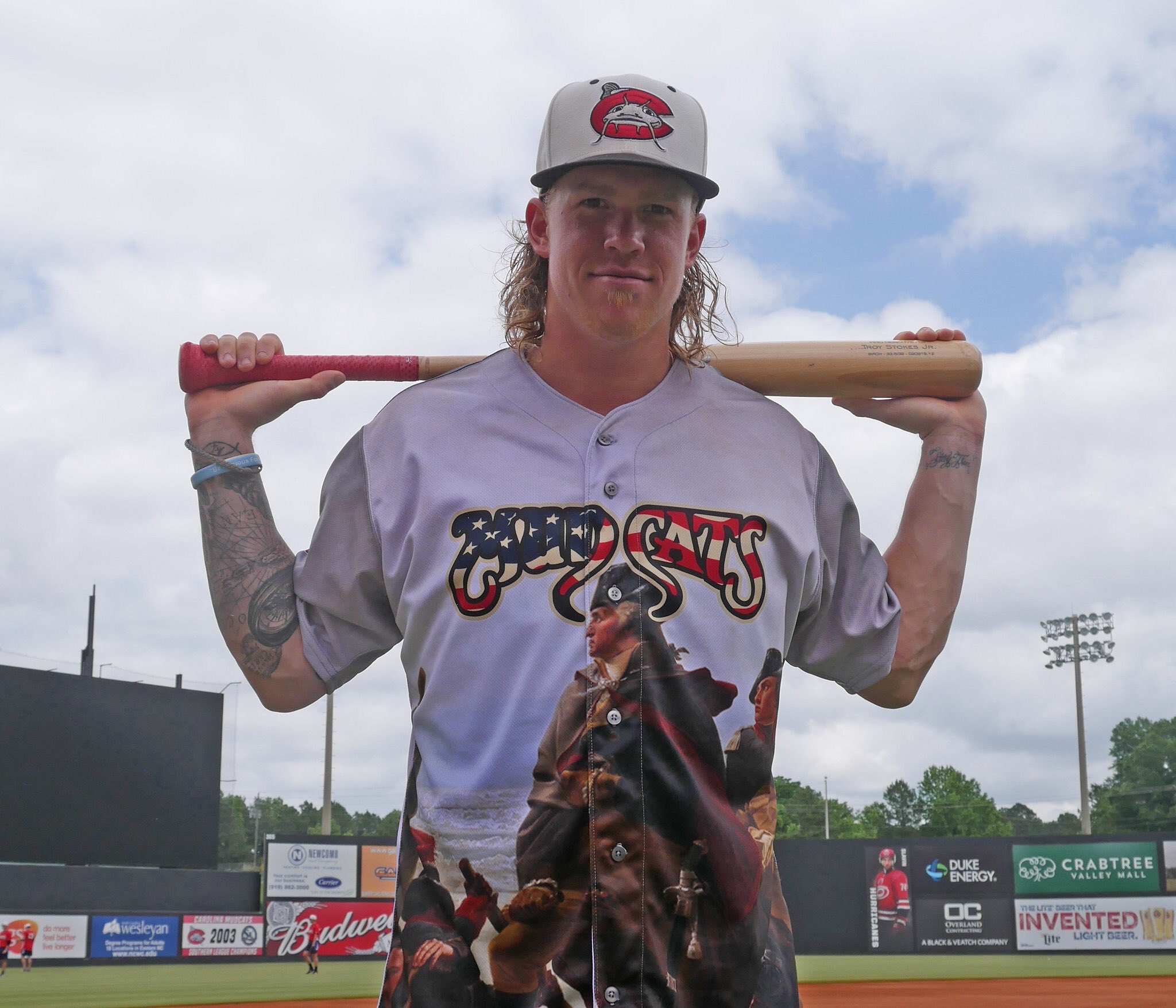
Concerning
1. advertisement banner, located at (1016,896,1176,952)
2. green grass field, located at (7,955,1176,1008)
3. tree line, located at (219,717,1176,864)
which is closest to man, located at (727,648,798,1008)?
green grass field, located at (7,955,1176,1008)

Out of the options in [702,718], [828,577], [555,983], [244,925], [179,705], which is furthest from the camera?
[179,705]

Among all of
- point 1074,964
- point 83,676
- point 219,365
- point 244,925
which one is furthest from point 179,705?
point 219,365

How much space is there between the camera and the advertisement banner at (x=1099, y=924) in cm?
2559

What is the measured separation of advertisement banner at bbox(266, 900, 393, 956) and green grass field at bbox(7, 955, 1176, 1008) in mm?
412

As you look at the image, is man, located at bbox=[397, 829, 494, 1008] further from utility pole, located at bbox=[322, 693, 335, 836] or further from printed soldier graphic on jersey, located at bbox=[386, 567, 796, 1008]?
utility pole, located at bbox=[322, 693, 335, 836]

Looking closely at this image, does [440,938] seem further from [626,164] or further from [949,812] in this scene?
[949,812]

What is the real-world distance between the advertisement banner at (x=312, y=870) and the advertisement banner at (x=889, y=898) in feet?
35.5

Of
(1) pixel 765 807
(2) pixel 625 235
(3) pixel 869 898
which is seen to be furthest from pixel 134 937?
(2) pixel 625 235

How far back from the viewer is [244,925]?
84.9ft

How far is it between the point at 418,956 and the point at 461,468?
0.69 meters

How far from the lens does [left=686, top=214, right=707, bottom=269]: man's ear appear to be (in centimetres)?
203

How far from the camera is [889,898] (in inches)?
1042

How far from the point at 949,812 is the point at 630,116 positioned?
75.5 metres

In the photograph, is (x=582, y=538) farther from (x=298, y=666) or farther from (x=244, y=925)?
(x=244, y=925)
